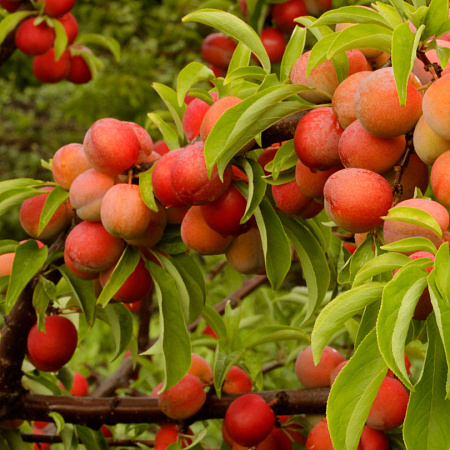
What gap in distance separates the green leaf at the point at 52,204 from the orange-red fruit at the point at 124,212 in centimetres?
12

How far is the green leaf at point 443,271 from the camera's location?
1.60 ft

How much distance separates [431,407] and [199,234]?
1.31 feet

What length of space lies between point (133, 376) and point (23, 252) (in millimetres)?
1131

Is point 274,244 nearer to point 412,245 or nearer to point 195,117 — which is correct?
point 195,117

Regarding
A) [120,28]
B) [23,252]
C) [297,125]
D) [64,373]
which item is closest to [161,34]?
[120,28]

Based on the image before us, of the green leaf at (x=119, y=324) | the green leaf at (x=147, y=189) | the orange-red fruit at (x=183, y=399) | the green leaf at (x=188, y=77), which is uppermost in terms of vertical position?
the green leaf at (x=188, y=77)

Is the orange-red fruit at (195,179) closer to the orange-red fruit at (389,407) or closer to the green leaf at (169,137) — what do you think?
the green leaf at (169,137)

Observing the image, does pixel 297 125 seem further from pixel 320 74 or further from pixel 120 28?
pixel 120 28

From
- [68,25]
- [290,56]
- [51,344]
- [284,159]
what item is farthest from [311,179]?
[68,25]

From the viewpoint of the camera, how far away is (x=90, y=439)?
1193 mm

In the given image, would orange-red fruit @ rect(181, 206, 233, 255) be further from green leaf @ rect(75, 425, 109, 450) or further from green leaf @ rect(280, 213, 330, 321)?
green leaf @ rect(75, 425, 109, 450)

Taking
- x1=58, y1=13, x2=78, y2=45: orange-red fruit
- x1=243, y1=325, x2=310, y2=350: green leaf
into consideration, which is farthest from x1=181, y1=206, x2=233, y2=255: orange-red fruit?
x1=58, y1=13, x2=78, y2=45: orange-red fruit

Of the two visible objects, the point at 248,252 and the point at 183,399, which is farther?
the point at 183,399

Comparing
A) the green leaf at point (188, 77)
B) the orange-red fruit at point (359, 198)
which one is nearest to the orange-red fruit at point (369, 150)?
the orange-red fruit at point (359, 198)
